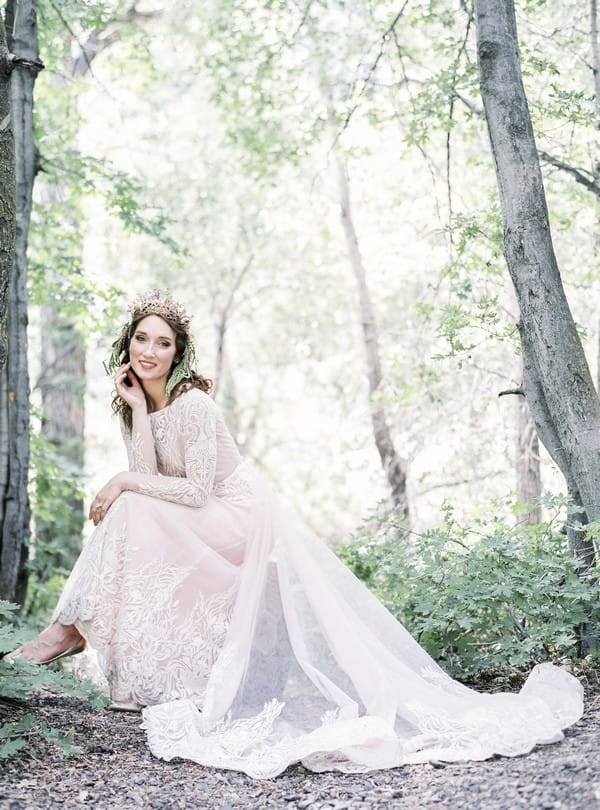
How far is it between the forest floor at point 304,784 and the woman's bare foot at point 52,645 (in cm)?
49

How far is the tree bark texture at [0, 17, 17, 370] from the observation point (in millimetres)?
3092

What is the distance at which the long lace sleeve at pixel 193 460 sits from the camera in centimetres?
374

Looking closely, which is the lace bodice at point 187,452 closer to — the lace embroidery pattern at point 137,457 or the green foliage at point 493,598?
the lace embroidery pattern at point 137,457

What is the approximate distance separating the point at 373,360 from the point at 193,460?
5691 mm

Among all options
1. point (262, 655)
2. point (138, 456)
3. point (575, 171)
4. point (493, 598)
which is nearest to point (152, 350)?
point (138, 456)

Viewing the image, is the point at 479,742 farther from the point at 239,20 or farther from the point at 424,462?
the point at 239,20

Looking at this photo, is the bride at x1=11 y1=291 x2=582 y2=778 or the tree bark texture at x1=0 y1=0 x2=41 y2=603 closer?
the bride at x1=11 y1=291 x2=582 y2=778

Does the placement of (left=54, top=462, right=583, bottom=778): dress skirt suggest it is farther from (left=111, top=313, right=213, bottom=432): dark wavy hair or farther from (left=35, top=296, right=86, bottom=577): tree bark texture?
(left=35, top=296, right=86, bottom=577): tree bark texture

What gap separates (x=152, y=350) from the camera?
4059 mm

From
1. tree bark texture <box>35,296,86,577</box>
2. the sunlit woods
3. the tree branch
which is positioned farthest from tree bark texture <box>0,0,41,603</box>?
tree bark texture <box>35,296,86,577</box>

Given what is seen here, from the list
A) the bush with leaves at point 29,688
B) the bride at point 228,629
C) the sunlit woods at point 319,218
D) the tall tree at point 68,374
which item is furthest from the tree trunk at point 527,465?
the tall tree at point 68,374

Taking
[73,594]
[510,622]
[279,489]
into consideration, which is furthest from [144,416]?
[279,489]

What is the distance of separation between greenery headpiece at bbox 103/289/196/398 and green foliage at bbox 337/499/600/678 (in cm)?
139

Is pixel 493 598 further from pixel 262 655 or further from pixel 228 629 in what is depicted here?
pixel 228 629
